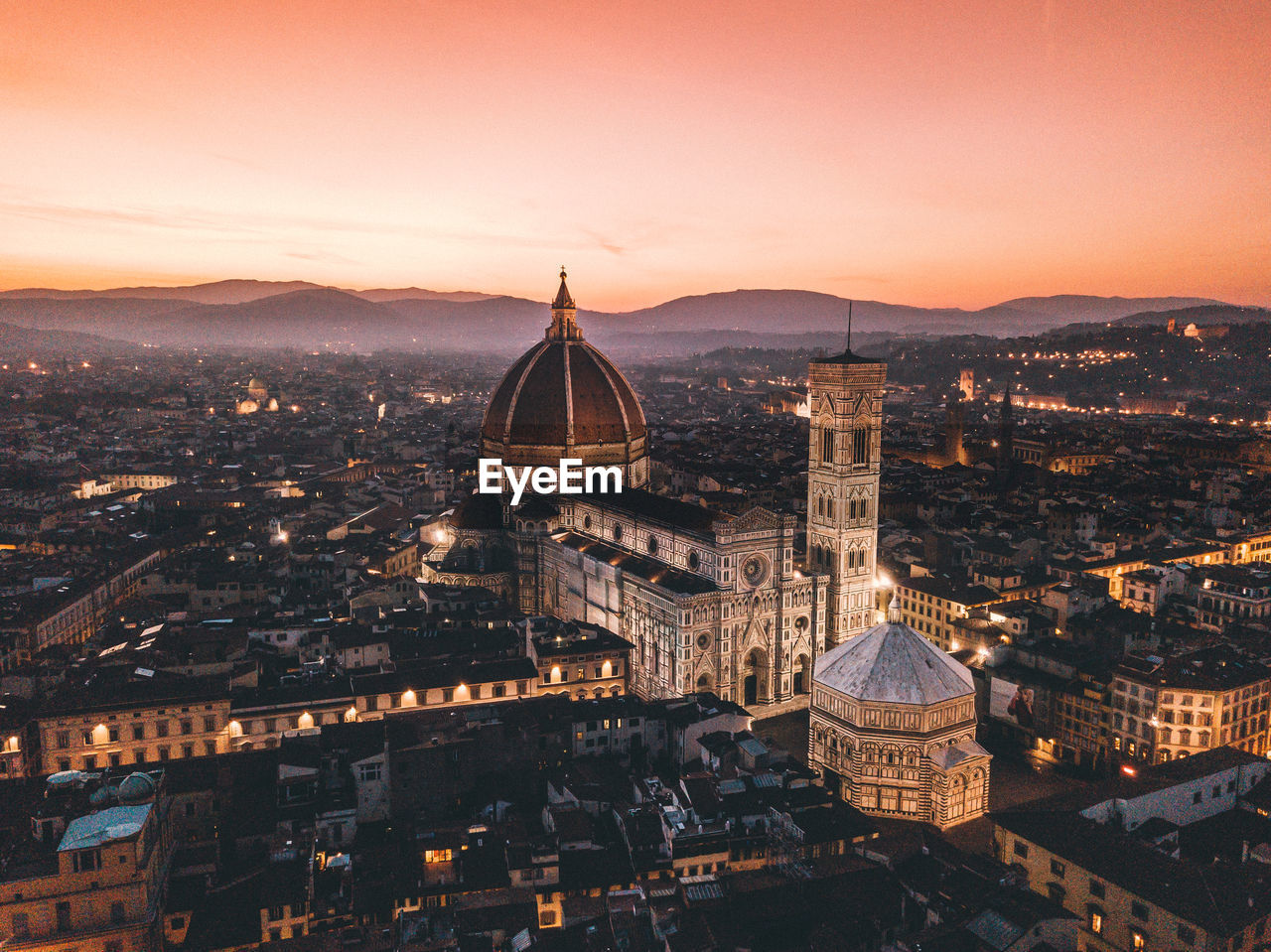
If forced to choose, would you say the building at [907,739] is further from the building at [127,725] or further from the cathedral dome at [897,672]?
the building at [127,725]

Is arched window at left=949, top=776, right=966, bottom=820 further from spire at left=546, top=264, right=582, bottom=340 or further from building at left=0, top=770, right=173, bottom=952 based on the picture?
spire at left=546, top=264, right=582, bottom=340

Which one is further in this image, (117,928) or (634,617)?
(634,617)

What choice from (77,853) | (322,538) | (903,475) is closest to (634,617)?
(77,853)

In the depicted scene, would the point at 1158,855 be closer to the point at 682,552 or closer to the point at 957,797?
the point at 957,797

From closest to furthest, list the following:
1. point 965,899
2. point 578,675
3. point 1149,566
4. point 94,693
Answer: point 965,899 → point 94,693 → point 578,675 → point 1149,566

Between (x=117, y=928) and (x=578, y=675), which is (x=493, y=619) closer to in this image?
(x=578, y=675)

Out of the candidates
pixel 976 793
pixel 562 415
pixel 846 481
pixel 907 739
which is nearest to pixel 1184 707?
pixel 976 793
